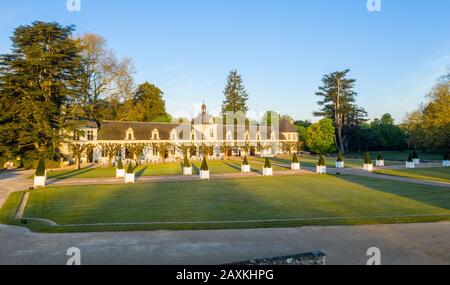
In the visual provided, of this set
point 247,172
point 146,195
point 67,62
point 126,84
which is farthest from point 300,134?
point 146,195

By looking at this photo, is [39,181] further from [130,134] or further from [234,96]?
[234,96]

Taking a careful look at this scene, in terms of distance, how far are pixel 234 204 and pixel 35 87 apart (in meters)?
34.4

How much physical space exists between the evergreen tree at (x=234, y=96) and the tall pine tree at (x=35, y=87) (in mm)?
36805

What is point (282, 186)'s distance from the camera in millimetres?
25781

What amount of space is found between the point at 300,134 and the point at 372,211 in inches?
2612

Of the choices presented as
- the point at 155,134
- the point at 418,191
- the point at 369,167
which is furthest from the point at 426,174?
the point at 155,134

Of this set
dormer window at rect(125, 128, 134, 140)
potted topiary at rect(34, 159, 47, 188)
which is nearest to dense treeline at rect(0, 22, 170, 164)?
dormer window at rect(125, 128, 134, 140)

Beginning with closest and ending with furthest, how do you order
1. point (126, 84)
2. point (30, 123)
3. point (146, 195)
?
point (146, 195), point (30, 123), point (126, 84)

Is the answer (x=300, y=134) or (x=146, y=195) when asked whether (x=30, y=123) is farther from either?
(x=300, y=134)

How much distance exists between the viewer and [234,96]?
76125 mm

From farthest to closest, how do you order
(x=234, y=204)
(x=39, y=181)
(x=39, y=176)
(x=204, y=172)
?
(x=204, y=172) → (x=39, y=181) → (x=39, y=176) → (x=234, y=204)

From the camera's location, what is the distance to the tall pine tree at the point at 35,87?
40.7 meters

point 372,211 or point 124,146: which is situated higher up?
point 124,146
